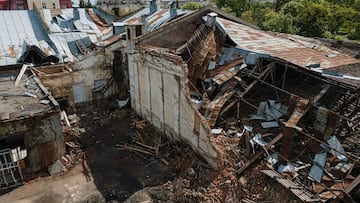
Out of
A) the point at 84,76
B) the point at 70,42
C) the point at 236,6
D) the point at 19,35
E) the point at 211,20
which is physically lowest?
the point at 84,76

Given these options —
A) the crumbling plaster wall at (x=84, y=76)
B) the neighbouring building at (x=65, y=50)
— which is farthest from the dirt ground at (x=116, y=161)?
the neighbouring building at (x=65, y=50)

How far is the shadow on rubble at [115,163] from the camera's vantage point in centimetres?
1440

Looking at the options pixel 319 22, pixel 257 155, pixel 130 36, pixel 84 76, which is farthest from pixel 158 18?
pixel 319 22

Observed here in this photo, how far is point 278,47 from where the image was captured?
64.5 feet

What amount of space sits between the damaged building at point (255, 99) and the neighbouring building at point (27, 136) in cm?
597

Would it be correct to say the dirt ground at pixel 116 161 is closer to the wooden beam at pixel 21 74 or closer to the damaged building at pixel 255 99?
the damaged building at pixel 255 99

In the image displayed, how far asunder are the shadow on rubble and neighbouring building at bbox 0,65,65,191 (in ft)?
6.85

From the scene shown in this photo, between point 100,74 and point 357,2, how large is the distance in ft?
134

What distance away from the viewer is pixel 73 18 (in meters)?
30.3

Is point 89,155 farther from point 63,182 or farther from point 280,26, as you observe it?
point 280,26

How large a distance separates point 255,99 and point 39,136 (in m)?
11.7

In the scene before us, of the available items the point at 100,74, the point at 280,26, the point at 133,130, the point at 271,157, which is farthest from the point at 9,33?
the point at 280,26

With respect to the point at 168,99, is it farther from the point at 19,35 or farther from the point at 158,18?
the point at 19,35

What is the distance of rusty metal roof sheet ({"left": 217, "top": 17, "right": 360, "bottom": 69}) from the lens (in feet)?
56.5
